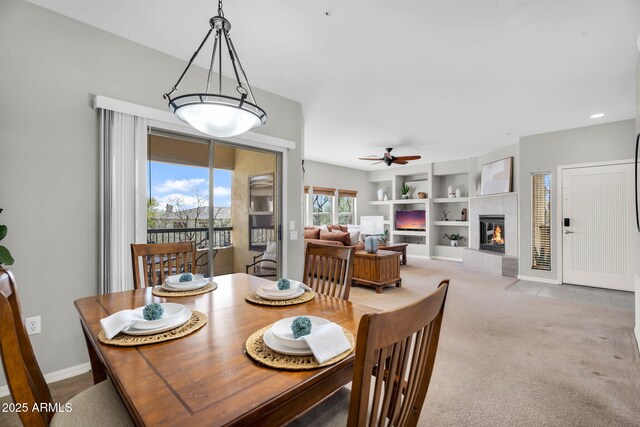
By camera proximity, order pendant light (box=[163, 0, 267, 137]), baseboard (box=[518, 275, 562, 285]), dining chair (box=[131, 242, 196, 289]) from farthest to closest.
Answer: baseboard (box=[518, 275, 562, 285]) < dining chair (box=[131, 242, 196, 289]) < pendant light (box=[163, 0, 267, 137])

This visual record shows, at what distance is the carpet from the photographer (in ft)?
5.99

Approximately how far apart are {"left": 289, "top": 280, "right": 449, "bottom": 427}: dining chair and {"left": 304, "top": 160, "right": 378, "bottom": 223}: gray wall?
22.4 ft

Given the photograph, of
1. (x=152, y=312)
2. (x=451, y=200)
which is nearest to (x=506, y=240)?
(x=451, y=200)

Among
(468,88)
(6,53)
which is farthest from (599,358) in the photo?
(6,53)

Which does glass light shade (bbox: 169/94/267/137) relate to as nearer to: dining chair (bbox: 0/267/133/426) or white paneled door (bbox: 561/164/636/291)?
dining chair (bbox: 0/267/133/426)

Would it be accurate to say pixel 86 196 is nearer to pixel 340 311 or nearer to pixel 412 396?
pixel 340 311

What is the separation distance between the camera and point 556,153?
507 centimetres

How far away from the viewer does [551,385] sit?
2.11 metres

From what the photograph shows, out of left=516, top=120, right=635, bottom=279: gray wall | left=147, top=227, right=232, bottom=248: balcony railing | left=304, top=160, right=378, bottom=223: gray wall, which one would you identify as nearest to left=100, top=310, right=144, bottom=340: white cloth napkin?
left=147, top=227, right=232, bottom=248: balcony railing

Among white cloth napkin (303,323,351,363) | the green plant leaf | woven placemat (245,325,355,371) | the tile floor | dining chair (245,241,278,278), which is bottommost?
the tile floor

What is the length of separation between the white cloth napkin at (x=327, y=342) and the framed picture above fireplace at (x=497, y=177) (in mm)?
6169

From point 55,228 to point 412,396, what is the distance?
8.45ft

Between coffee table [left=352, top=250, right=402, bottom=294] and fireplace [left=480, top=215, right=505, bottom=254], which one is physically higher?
fireplace [left=480, top=215, right=505, bottom=254]

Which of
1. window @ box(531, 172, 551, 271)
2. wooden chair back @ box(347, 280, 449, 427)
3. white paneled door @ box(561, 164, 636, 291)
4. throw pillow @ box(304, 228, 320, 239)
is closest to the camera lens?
wooden chair back @ box(347, 280, 449, 427)
